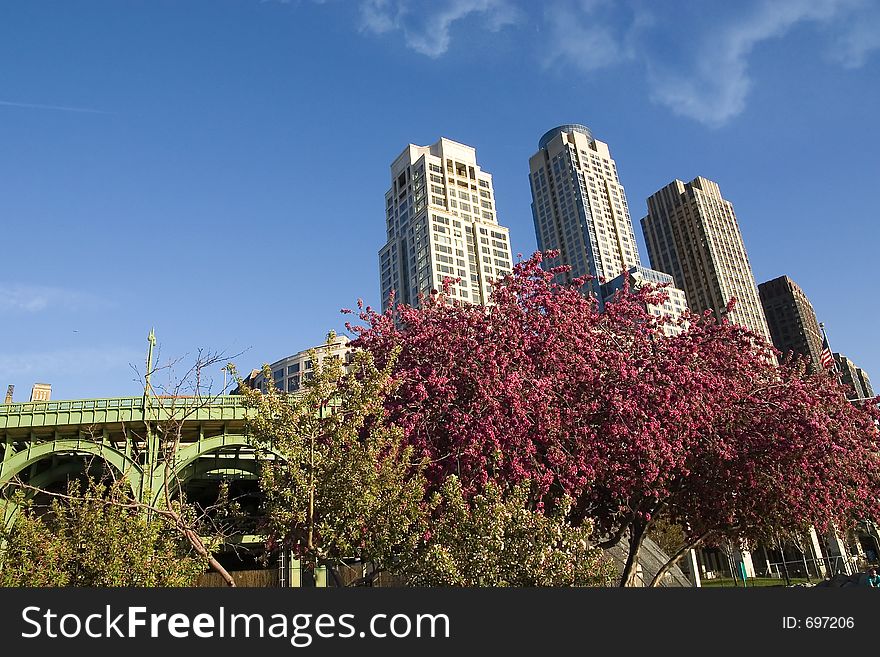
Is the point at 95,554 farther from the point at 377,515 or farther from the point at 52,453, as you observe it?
the point at 52,453

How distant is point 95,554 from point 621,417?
16039 mm

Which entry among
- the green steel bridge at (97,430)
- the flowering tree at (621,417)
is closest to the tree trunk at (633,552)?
the flowering tree at (621,417)

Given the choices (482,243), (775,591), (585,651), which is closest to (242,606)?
(585,651)

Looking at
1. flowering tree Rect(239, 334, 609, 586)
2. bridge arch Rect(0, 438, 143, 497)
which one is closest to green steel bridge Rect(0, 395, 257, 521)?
bridge arch Rect(0, 438, 143, 497)

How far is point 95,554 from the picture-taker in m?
15.5

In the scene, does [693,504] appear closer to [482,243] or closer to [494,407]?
[494,407]

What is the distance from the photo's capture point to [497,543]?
16.1m

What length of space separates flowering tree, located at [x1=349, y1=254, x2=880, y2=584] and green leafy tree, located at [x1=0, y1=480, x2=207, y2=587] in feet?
29.7

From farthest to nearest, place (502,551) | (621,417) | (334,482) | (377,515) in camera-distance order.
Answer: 1. (621,417)
2. (377,515)
3. (334,482)
4. (502,551)

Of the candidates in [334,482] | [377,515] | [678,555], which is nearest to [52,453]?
[334,482]

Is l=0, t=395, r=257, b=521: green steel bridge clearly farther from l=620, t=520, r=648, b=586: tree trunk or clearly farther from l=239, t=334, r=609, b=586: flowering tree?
l=239, t=334, r=609, b=586: flowering tree

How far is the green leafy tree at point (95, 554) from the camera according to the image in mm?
15367

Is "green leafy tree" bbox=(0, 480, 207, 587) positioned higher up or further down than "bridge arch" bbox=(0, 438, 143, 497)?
further down

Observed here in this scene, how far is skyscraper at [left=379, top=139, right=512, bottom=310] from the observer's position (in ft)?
496
